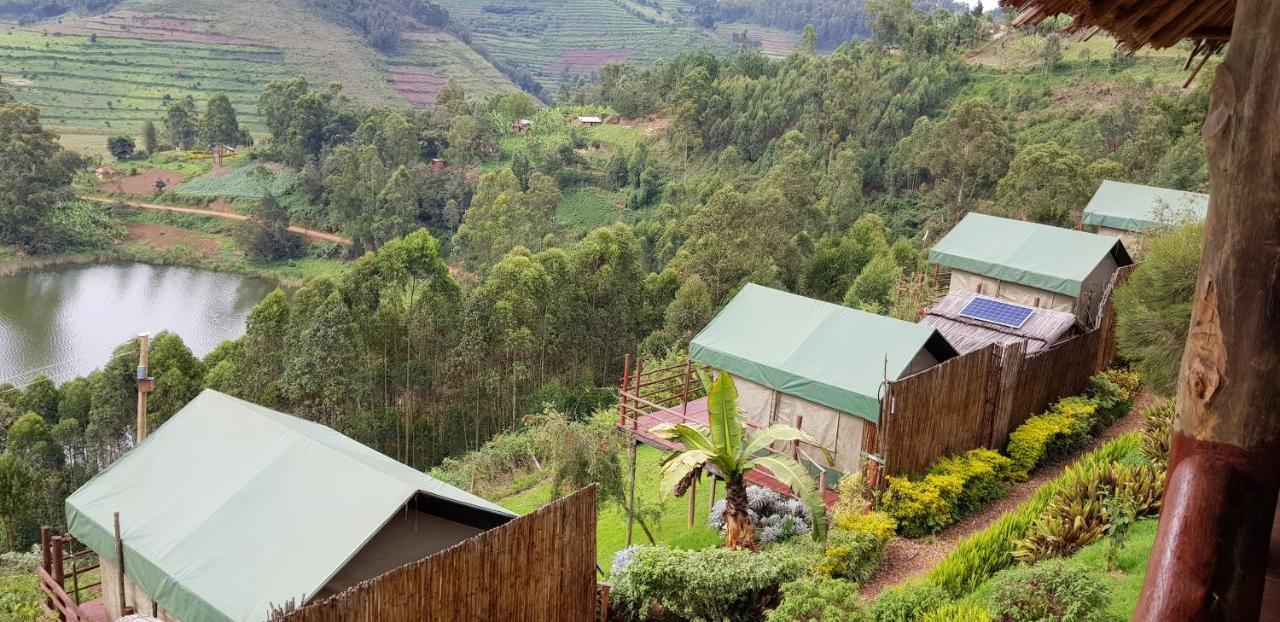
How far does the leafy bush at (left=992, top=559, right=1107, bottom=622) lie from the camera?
18.2ft

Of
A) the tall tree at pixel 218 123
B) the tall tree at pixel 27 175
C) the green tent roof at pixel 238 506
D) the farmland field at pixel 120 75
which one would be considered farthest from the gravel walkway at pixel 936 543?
the farmland field at pixel 120 75

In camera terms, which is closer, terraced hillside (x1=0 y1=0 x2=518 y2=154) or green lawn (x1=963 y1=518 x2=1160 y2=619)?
green lawn (x1=963 y1=518 x2=1160 y2=619)

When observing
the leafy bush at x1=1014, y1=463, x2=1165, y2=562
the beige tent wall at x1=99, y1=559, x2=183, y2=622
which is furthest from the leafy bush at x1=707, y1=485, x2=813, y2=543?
the beige tent wall at x1=99, y1=559, x2=183, y2=622

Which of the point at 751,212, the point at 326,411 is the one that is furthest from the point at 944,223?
the point at 326,411

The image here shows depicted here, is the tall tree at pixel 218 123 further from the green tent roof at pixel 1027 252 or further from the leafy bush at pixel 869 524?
the leafy bush at pixel 869 524

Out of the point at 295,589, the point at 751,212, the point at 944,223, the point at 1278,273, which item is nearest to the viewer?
the point at 1278,273

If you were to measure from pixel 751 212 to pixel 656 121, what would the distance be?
35.0m

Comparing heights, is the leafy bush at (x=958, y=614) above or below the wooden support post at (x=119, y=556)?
above

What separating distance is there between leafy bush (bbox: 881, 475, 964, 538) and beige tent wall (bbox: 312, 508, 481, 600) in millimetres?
4478

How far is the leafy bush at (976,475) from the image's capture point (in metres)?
10.2

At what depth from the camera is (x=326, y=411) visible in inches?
837

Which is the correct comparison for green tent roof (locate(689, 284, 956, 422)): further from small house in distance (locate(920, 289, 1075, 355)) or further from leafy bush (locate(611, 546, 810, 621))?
leafy bush (locate(611, 546, 810, 621))

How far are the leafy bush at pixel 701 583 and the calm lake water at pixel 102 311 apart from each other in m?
30.2

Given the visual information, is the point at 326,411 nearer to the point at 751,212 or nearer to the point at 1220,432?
the point at 751,212
